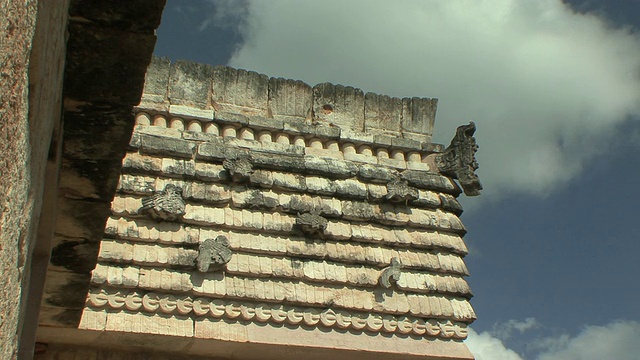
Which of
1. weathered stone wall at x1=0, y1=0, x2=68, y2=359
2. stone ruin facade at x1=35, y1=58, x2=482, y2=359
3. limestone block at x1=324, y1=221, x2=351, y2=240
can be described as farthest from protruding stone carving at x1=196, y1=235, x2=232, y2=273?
weathered stone wall at x1=0, y1=0, x2=68, y2=359

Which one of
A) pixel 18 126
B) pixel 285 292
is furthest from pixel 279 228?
pixel 18 126

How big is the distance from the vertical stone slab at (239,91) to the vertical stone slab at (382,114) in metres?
1.15

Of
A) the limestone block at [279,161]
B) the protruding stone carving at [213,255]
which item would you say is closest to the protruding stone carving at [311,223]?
the limestone block at [279,161]

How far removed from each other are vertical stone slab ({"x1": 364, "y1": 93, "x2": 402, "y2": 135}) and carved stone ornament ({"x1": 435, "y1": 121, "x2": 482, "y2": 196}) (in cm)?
61

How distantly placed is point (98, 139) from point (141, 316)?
314 centimetres

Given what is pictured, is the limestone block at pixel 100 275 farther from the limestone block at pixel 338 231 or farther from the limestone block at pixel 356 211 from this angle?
the limestone block at pixel 356 211

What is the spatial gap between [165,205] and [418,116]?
10.5 ft

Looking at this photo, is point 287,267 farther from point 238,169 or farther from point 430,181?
point 430,181

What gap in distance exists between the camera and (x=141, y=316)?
6941 mm

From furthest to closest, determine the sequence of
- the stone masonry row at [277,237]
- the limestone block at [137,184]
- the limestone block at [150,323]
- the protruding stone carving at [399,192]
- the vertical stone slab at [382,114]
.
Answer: the vertical stone slab at [382,114]
the protruding stone carving at [399,192]
the limestone block at [137,184]
the stone masonry row at [277,237]
the limestone block at [150,323]

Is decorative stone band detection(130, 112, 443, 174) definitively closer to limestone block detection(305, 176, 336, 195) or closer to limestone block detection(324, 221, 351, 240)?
limestone block detection(305, 176, 336, 195)

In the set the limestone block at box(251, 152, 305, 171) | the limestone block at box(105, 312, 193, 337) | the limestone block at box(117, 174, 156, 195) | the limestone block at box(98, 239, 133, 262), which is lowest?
the limestone block at box(105, 312, 193, 337)

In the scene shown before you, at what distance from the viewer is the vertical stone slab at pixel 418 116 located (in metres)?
9.05

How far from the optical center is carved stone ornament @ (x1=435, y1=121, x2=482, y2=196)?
8.72 m
